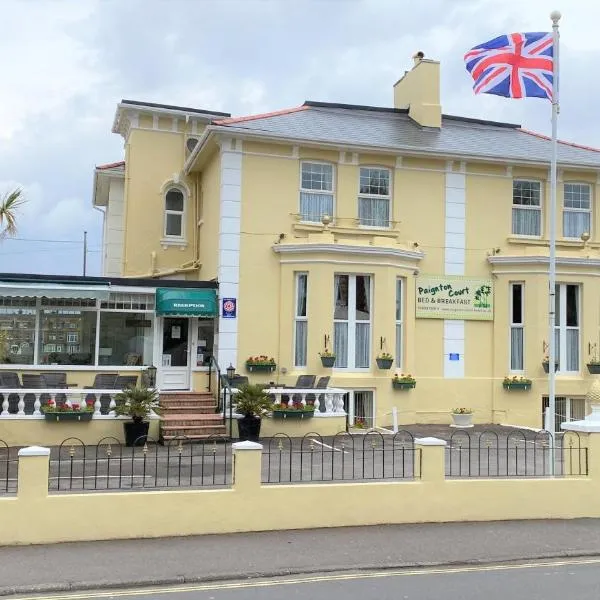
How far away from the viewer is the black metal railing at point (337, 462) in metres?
9.73

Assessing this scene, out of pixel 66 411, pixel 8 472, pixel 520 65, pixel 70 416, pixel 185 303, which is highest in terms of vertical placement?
pixel 520 65

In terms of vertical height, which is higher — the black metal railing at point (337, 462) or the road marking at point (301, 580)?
the black metal railing at point (337, 462)

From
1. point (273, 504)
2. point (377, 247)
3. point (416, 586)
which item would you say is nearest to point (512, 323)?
point (377, 247)

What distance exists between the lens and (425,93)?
21.6m

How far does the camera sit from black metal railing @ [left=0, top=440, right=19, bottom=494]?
9250 millimetres

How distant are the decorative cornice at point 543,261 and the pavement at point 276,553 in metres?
10.8

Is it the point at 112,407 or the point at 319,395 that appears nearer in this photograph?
the point at 112,407

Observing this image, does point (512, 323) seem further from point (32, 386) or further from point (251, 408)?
point (32, 386)

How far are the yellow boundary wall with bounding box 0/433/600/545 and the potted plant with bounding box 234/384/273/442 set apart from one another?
619 centimetres

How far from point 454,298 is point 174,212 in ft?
28.1

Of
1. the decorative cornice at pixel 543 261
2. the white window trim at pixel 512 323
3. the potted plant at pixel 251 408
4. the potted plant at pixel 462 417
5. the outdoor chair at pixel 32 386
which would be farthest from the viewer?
the white window trim at pixel 512 323

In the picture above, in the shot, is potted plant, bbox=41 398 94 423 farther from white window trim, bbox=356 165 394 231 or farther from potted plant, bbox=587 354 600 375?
potted plant, bbox=587 354 600 375

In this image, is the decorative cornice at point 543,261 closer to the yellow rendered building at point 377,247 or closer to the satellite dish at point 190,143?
the yellow rendered building at point 377,247

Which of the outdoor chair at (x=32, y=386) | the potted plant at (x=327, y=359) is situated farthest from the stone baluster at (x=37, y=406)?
the potted plant at (x=327, y=359)
